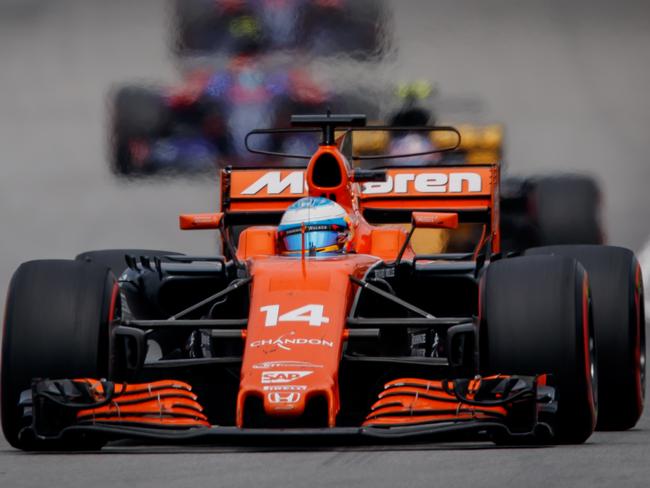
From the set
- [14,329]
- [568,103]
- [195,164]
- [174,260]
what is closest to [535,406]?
[14,329]

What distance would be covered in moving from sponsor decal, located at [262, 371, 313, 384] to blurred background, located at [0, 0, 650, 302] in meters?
10.4

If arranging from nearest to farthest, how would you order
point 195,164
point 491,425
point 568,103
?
1. point 491,425
2. point 195,164
3. point 568,103

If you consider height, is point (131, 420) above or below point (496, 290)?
below

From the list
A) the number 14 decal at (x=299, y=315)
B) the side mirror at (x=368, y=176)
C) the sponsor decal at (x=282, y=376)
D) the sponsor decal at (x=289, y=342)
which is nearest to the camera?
the sponsor decal at (x=282, y=376)

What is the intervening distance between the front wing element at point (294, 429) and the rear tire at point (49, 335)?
135 mm

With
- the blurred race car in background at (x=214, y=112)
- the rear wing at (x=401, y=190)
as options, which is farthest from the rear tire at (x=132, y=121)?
the rear wing at (x=401, y=190)

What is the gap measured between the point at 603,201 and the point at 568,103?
2099mm

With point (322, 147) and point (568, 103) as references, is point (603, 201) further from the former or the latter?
point (322, 147)

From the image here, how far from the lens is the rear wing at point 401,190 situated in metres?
12.4

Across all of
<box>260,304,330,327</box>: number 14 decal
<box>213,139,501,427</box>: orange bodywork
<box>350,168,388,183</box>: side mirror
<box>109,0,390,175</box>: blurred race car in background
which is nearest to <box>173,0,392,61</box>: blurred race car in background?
<box>109,0,390,175</box>: blurred race car in background

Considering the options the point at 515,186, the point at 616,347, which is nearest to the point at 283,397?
the point at 616,347

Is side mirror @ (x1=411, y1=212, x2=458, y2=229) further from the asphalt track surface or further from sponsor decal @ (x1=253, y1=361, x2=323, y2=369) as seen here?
the asphalt track surface

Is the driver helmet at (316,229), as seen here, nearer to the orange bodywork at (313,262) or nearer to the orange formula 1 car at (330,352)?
the orange formula 1 car at (330,352)

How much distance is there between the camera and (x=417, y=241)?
16672mm
